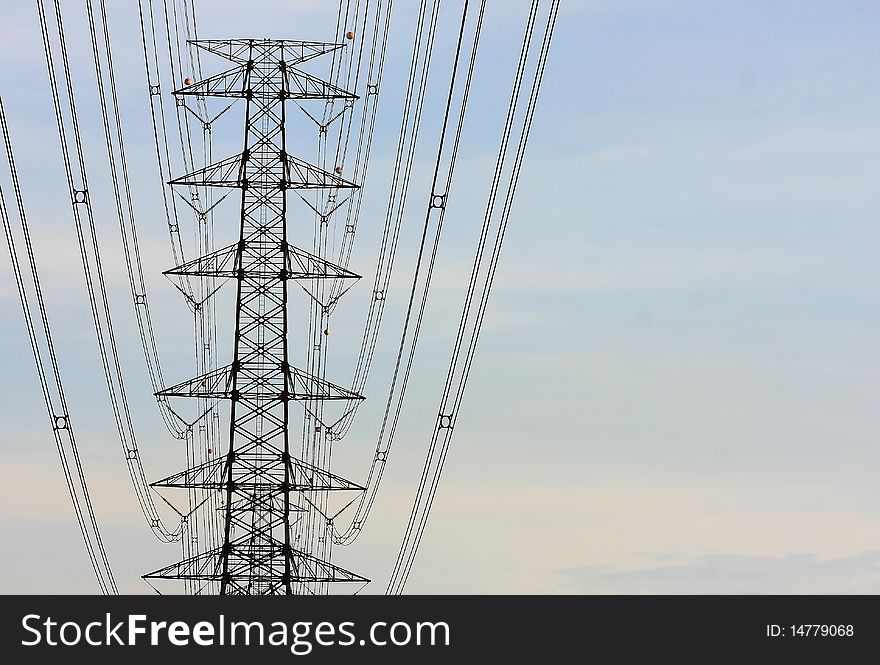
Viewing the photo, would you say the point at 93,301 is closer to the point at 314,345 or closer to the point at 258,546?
the point at 258,546

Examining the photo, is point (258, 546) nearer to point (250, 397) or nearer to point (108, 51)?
point (250, 397)

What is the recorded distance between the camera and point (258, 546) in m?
58.0

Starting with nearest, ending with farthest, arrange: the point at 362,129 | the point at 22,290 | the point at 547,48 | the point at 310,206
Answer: the point at 547,48, the point at 22,290, the point at 310,206, the point at 362,129

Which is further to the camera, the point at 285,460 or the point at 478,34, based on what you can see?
the point at 285,460

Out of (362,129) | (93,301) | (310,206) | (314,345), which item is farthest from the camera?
(314,345)

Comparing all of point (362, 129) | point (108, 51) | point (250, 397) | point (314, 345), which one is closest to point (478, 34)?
point (108, 51)

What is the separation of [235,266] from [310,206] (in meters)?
4.32

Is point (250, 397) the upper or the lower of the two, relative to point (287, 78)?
lower

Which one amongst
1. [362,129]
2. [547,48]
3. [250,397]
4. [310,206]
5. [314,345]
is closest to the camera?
[547,48]

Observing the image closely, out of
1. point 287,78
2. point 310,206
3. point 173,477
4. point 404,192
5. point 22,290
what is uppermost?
point 287,78

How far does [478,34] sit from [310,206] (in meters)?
24.9

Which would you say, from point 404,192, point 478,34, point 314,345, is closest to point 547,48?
point 478,34

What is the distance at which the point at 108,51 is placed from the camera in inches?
2013

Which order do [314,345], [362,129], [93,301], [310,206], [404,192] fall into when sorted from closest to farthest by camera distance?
[93,301], [404,192], [310,206], [362,129], [314,345]
